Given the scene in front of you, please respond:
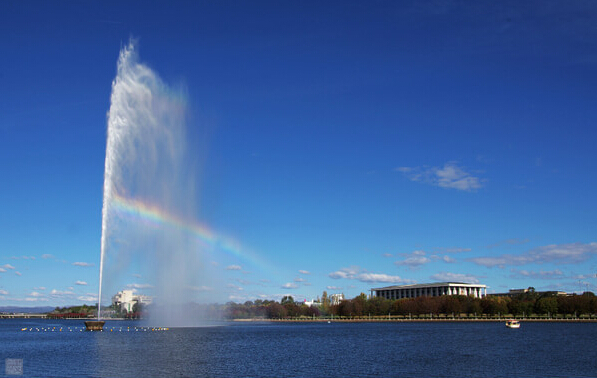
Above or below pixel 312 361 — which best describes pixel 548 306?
above

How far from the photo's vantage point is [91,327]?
328ft

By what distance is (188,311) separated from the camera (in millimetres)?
109750

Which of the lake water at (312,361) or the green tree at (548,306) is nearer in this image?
the lake water at (312,361)

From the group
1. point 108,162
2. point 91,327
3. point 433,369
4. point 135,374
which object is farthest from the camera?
point 91,327

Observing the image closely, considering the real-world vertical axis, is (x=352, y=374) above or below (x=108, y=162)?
below

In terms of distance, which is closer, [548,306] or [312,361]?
[312,361]

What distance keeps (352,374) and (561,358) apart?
73.0ft

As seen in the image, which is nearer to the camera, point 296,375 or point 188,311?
point 296,375

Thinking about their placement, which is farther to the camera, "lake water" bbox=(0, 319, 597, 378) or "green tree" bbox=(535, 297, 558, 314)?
"green tree" bbox=(535, 297, 558, 314)

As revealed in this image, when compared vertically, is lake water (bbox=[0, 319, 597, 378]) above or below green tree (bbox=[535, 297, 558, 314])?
below

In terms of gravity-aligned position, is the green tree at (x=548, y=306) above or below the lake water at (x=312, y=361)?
above

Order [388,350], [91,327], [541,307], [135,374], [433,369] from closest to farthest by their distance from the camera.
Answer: [135,374], [433,369], [388,350], [91,327], [541,307]

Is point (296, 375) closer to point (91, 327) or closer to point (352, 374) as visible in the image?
point (352, 374)

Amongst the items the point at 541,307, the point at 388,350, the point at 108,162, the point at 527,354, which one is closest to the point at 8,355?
the point at 108,162
